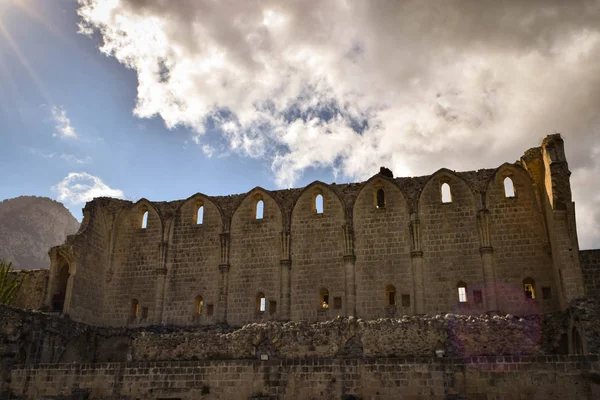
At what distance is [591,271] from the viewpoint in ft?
70.7

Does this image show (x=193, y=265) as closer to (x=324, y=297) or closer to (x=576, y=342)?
(x=324, y=297)

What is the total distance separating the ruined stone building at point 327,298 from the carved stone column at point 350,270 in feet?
0.16

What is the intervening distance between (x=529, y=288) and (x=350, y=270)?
24.4 ft

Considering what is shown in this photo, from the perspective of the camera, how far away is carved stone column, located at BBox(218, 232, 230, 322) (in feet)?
83.5

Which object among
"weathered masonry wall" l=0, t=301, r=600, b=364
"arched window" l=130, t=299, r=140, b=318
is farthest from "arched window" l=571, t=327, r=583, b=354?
"arched window" l=130, t=299, r=140, b=318

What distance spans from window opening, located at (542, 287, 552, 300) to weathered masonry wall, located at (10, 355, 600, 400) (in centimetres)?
772

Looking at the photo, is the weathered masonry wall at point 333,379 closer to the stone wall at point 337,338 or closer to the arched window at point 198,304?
the stone wall at point 337,338

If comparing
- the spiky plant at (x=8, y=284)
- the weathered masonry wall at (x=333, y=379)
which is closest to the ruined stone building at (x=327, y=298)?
the weathered masonry wall at (x=333, y=379)

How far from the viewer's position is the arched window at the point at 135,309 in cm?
2684

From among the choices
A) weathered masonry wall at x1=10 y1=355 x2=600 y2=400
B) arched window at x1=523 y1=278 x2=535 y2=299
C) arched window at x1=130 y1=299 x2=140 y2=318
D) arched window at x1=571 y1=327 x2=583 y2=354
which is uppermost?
arched window at x1=523 y1=278 x2=535 y2=299

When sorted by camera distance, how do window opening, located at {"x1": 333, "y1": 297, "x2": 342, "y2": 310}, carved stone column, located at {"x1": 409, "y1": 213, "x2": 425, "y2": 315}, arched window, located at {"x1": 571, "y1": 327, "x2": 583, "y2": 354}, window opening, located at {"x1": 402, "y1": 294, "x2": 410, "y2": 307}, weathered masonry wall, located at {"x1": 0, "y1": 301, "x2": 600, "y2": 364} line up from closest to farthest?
weathered masonry wall, located at {"x1": 0, "y1": 301, "x2": 600, "y2": 364} < arched window, located at {"x1": 571, "y1": 327, "x2": 583, "y2": 354} < carved stone column, located at {"x1": 409, "y1": 213, "x2": 425, "y2": 315} < window opening, located at {"x1": 402, "y1": 294, "x2": 410, "y2": 307} < window opening, located at {"x1": 333, "y1": 297, "x2": 342, "y2": 310}

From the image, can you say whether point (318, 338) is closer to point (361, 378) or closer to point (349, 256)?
point (361, 378)

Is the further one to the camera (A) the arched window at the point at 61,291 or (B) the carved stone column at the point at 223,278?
(A) the arched window at the point at 61,291

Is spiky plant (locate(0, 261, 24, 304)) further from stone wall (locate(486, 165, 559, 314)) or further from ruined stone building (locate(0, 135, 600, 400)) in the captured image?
stone wall (locate(486, 165, 559, 314))
